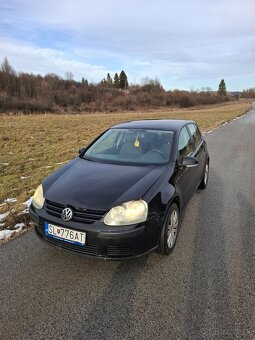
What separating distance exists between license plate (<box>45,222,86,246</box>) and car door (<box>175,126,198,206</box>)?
4.64 ft

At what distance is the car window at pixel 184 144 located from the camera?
4.53m

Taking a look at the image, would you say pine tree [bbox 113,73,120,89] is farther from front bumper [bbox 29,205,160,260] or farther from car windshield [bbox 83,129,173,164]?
front bumper [bbox 29,205,160,260]

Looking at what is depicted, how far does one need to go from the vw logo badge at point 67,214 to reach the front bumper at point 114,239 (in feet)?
0.17

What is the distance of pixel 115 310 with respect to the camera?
9.07ft

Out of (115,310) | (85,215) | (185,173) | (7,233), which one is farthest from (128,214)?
(7,233)

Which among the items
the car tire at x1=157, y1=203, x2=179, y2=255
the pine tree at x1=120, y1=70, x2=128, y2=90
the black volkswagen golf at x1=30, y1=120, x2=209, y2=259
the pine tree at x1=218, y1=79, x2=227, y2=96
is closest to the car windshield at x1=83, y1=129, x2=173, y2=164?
the black volkswagen golf at x1=30, y1=120, x2=209, y2=259

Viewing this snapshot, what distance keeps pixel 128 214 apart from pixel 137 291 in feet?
2.48

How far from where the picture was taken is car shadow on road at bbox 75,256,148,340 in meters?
2.51

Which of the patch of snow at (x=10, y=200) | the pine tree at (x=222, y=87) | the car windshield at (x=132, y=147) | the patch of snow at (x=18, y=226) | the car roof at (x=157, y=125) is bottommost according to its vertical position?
the patch of snow at (x=10, y=200)

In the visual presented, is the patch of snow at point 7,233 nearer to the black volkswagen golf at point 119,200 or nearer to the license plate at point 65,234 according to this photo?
the black volkswagen golf at point 119,200

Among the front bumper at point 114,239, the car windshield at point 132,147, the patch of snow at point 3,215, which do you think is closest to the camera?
the front bumper at point 114,239

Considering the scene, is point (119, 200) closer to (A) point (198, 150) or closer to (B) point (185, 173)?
(B) point (185, 173)

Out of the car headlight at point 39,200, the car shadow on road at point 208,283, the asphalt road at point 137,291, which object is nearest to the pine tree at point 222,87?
the car shadow on road at point 208,283

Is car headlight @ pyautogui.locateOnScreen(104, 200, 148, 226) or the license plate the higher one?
car headlight @ pyautogui.locateOnScreen(104, 200, 148, 226)
